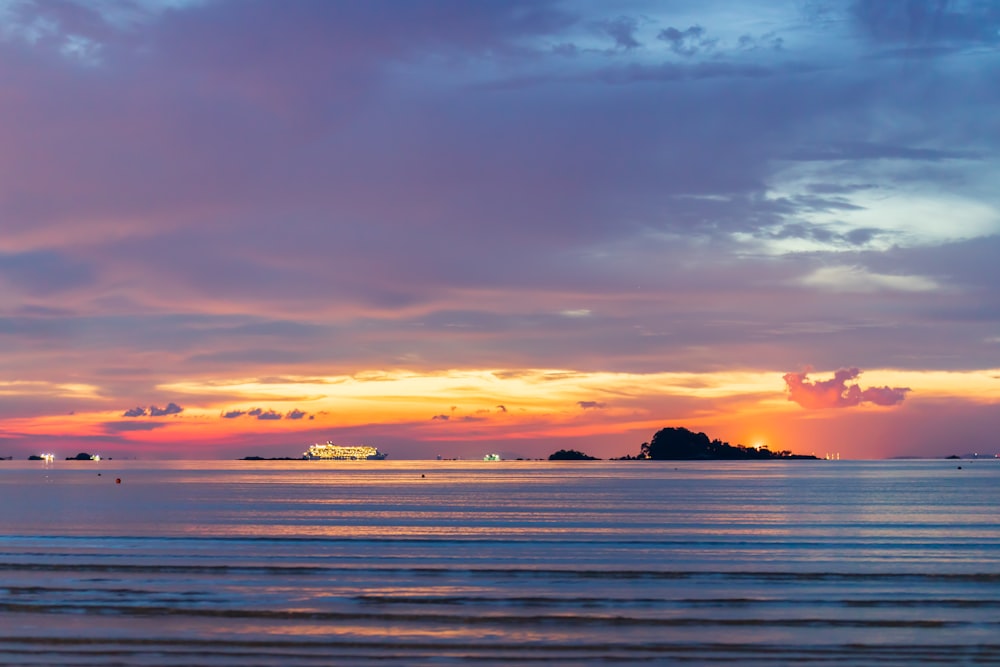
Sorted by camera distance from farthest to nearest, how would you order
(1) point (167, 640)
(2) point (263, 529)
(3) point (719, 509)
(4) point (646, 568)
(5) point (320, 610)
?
(3) point (719, 509) < (2) point (263, 529) < (4) point (646, 568) < (5) point (320, 610) < (1) point (167, 640)

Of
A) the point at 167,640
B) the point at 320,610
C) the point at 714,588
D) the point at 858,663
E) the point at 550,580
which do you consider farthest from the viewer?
the point at 550,580

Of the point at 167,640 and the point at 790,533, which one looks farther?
the point at 790,533

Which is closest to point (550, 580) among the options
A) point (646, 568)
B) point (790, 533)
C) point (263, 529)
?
point (646, 568)

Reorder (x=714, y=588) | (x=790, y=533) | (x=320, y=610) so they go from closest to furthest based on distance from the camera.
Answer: (x=320, y=610), (x=714, y=588), (x=790, y=533)

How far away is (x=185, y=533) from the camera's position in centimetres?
6075

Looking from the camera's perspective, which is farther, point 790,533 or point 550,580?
point 790,533

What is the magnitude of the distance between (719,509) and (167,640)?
63958 millimetres

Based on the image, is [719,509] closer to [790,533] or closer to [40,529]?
[790,533]

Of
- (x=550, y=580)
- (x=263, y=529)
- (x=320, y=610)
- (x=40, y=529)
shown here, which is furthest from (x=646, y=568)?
(x=40, y=529)

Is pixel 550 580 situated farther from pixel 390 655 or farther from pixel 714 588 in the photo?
pixel 390 655

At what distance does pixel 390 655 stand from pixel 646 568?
19.3 metres

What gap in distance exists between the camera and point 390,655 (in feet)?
81.5

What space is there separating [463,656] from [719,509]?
62.6m

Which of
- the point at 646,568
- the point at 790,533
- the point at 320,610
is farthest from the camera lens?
the point at 790,533
